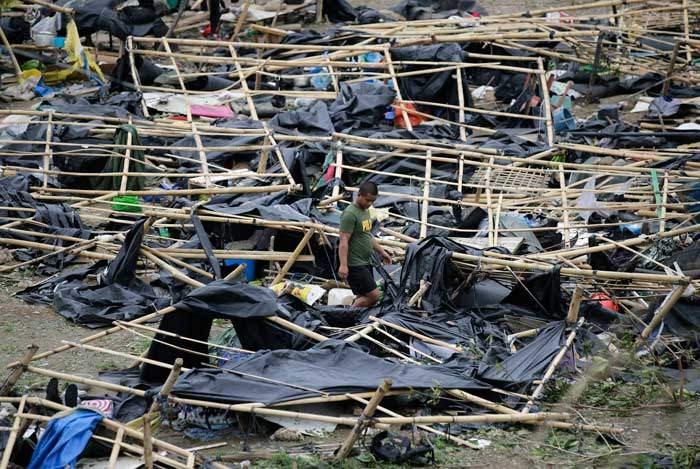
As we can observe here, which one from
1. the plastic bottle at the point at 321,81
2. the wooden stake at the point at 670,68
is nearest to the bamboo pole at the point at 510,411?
the plastic bottle at the point at 321,81

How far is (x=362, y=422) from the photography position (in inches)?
316

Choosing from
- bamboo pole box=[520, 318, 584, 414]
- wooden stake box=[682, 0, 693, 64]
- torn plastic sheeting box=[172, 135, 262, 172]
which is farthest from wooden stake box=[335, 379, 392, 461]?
wooden stake box=[682, 0, 693, 64]

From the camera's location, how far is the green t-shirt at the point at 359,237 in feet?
35.8

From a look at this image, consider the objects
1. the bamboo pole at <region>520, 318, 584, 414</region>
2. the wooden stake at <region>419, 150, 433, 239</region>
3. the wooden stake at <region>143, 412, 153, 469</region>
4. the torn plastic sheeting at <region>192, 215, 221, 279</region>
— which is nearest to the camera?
the wooden stake at <region>143, 412, 153, 469</region>

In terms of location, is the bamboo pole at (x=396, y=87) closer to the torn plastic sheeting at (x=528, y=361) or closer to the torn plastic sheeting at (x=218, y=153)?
the torn plastic sheeting at (x=218, y=153)

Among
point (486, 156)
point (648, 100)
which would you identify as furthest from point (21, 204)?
point (648, 100)

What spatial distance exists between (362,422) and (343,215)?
3.26 meters

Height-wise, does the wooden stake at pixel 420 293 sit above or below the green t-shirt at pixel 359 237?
below

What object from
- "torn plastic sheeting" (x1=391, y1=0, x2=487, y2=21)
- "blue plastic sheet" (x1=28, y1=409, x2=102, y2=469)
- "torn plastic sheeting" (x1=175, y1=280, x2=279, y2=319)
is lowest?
"torn plastic sheeting" (x1=391, y1=0, x2=487, y2=21)

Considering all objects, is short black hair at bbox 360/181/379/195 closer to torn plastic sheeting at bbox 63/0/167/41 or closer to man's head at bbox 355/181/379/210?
man's head at bbox 355/181/379/210

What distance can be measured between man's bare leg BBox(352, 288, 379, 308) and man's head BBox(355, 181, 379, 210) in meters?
0.84

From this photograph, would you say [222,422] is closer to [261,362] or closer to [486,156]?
[261,362]

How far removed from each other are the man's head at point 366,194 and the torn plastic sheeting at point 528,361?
2.03 m

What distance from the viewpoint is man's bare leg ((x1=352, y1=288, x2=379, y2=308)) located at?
36.6 ft
